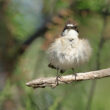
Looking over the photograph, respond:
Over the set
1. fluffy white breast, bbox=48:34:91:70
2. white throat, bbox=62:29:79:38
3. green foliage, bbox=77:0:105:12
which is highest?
green foliage, bbox=77:0:105:12

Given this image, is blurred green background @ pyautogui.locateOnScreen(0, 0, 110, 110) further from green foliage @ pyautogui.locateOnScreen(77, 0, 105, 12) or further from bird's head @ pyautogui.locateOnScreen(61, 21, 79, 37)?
bird's head @ pyautogui.locateOnScreen(61, 21, 79, 37)

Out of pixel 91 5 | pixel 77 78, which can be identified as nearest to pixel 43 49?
pixel 91 5

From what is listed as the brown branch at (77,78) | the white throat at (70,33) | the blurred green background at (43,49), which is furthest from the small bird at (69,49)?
the brown branch at (77,78)

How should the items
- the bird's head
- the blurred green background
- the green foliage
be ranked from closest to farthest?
the bird's head
the blurred green background
the green foliage

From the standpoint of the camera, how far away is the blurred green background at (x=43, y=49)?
22.7 feet

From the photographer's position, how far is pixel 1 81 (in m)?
8.05

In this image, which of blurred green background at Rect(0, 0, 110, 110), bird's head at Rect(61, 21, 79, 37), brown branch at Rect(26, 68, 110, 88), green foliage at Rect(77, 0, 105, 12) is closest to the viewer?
brown branch at Rect(26, 68, 110, 88)

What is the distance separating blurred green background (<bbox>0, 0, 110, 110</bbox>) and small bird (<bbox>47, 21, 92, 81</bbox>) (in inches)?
10.3

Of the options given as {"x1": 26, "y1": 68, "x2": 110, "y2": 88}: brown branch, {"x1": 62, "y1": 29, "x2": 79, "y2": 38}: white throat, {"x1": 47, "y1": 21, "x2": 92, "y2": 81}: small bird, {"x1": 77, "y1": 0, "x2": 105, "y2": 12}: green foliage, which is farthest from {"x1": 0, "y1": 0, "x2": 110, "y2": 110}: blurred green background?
{"x1": 26, "y1": 68, "x2": 110, "y2": 88}: brown branch

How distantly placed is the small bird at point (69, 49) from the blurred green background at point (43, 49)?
0.85 feet

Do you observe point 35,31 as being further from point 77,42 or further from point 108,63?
point 77,42

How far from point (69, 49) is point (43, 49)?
4.10ft

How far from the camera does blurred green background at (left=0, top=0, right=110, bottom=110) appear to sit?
6.92 meters

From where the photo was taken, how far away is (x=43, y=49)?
7.51 metres
